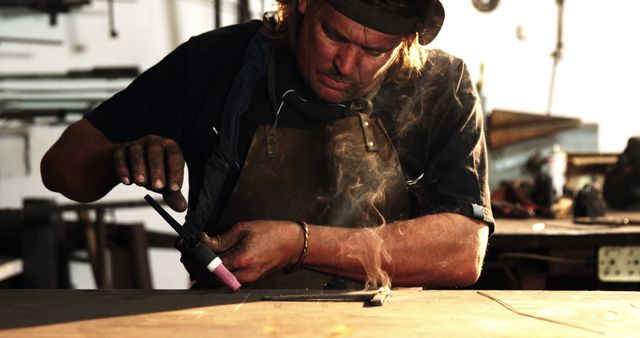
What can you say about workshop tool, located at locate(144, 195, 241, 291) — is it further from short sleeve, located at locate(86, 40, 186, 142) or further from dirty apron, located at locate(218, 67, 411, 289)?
short sleeve, located at locate(86, 40, 186, 142)

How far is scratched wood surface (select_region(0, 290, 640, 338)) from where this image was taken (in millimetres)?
1771

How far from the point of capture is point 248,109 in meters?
2.73

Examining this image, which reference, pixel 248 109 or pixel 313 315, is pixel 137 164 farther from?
pixel 248 109

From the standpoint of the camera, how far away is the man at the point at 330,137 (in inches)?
98.9

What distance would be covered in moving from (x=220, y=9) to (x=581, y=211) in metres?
2.79

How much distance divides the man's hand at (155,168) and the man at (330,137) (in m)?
0.33

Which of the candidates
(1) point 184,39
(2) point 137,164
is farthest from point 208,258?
(1) point 184,39

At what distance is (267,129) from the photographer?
2.69 metres

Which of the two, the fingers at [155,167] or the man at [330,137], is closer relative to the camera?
the fingers at [155,167]

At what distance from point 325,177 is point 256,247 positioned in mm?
521

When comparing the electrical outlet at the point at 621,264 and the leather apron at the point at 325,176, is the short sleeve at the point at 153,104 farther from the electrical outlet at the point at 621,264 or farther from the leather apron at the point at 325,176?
the electrical outlet at the point at 621,264

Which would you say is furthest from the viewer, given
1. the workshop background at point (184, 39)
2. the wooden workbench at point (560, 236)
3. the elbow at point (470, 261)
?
the workshop background at point (184, 39)

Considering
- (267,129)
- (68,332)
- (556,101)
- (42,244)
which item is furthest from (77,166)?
(556,101)

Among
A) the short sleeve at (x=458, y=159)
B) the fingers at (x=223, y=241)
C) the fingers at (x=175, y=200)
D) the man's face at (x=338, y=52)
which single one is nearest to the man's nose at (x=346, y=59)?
the man's face at (x=338, y=52)
